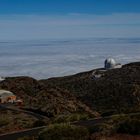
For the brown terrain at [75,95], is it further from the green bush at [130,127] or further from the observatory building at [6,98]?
the green bush at [130,127]

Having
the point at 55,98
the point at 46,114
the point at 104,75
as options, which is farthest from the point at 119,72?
the point at 46,114

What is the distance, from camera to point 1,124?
2242cm

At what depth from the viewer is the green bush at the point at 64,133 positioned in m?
11.9

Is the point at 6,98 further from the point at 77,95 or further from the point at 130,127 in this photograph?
the point at 77,95

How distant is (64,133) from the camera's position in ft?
39.8

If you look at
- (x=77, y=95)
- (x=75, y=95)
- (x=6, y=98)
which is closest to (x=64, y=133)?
(x=6, y=98)

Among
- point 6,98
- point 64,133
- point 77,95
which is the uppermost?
point 64,133

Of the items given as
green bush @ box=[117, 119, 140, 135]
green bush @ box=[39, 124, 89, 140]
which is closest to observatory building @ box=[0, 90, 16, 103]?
green bush @ box=[117, 119, 140, 135]

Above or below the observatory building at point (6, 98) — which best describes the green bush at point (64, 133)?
above

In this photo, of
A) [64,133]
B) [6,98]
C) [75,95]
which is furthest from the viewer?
[75,95]

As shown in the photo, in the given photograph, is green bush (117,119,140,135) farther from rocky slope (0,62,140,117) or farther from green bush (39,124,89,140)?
rocky slope (0,62,140,117)

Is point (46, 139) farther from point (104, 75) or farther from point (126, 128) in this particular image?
point (104, 75)

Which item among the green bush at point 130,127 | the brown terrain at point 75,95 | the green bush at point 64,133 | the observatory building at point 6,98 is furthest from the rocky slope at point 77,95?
the green bush at point 64,133

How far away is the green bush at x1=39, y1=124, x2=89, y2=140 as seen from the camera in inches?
470
